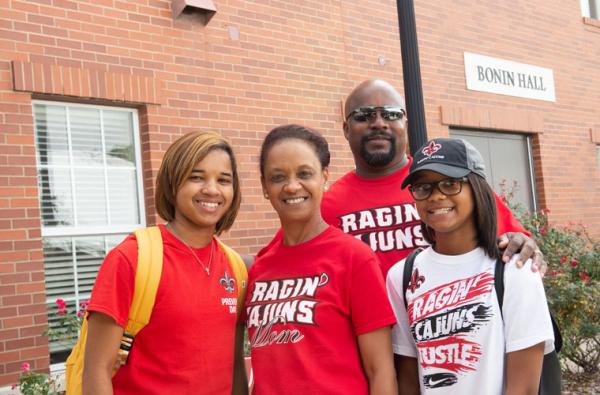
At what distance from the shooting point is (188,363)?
2.10 m

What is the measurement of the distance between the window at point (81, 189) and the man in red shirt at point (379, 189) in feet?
9.50

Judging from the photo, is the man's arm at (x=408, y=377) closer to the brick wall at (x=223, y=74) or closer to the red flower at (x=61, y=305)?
the red flower at (x=61, y=305)

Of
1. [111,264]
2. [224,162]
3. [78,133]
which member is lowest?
[111,264]

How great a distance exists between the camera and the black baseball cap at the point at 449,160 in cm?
216

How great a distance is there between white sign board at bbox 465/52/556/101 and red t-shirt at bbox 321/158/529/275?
607 centimetres

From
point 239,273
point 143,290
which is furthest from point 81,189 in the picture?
point 143,290

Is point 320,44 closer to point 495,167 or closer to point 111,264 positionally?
point 495,167

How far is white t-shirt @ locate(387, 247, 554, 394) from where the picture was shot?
6.46 feet

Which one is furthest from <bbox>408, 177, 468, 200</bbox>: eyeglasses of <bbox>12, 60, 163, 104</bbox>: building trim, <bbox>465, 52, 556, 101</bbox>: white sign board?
<bbox>465, 52, 556, 101</bbox>: white sign board

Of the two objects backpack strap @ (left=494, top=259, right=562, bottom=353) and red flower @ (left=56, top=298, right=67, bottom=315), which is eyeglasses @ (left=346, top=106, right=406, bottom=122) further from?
red flower @ (left=56, top=298, right=67, bottom=315)

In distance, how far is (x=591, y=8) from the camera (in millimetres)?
10844

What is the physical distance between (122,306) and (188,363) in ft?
0.97

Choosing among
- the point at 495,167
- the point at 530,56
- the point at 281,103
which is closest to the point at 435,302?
the point at 281,103

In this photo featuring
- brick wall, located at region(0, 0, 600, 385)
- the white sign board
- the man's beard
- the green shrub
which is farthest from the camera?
the white sign board
